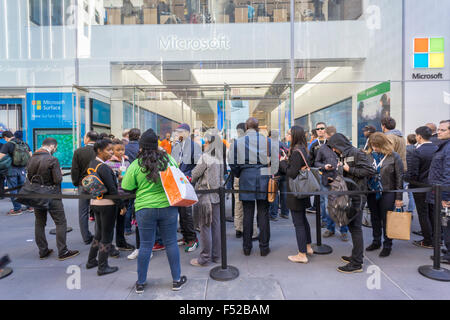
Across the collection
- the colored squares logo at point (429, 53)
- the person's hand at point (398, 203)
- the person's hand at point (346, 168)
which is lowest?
the person's hand at point (398, 203)

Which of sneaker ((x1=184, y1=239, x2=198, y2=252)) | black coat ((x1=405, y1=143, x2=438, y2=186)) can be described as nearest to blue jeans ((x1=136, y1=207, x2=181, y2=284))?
sneaker ((x1=184, y1=239, x2=198, y2=252))

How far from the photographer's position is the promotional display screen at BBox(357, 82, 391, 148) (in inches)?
335

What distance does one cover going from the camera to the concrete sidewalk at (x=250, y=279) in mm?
3152

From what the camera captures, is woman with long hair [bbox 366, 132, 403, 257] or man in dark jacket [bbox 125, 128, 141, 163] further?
man in dark jacket [bbox 125, 128, 141, 163]

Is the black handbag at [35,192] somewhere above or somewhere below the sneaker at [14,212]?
above

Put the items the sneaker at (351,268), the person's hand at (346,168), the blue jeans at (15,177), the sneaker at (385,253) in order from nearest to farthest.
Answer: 1. the sneaker at (351,268)
2. the person's hand at (346,168)
3. the sneaker at (385,253)
4. the blue jeans at (15,177)

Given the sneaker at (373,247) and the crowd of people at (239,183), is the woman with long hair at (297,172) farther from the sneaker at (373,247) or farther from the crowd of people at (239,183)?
the sneaker at (373,247)

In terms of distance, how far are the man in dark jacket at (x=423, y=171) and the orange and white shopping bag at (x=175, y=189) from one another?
363 centimetres

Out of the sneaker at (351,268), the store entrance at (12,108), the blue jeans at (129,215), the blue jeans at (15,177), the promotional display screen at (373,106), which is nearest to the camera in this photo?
the sneaker at (351,268)

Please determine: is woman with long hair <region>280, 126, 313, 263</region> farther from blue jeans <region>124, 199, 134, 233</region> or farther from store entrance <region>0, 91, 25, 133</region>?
store entrance <region>0, 91, 25, 133</region>

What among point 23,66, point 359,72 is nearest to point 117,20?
point 23,66

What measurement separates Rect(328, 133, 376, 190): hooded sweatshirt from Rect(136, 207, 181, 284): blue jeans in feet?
7.91

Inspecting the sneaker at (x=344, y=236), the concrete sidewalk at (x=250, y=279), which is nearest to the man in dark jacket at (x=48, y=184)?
the concrete sidewalk at (x=250, y=279)

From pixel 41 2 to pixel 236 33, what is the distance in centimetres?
653
